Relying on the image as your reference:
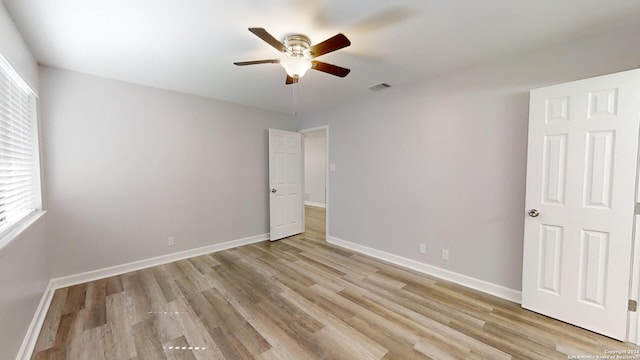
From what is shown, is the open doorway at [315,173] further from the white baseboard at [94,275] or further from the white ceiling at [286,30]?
the white ceiling at [286,30]

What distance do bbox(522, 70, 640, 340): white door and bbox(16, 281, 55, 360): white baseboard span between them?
409 centimetres

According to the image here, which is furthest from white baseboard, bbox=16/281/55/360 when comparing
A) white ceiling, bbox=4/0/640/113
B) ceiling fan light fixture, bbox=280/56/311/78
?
ceiling fan light fixture, bbox=280/56/311/78

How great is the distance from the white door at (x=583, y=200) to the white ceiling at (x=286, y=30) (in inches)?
23.6

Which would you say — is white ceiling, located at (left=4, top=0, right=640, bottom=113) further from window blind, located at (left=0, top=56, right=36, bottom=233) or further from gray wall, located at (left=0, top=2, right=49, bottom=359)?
window blind, located at (left=0, top=56, right=36, bottom=233)

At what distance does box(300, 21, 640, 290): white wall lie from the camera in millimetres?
2264

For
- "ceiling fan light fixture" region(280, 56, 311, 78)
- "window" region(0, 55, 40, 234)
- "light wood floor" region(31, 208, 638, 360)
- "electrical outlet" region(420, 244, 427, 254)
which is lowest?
"light wood floor" region(31, 208, 638, 360)

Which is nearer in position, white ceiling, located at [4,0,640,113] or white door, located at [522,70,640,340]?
white ceiling, located at [4,0,640,113]

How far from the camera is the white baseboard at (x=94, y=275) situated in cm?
178

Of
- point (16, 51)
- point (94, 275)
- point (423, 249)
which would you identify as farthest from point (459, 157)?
point (94, 275)

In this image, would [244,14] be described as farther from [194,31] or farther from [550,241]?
[550,241]

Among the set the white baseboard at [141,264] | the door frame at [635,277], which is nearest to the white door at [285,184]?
the white baseboard at [141,264]

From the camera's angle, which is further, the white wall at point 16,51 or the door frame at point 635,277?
Answer: the door frame at point 635,277

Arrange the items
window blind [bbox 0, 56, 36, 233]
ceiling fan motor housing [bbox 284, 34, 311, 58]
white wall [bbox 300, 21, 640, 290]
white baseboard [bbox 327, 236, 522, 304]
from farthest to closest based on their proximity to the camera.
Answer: white baseboard [bbox 327, 236, 522, 304] → white wall [bbox 300, 21, 640, 290] → ceiling fan motor housing [bbox 284, 34, 311, 58] → window blind [bbox 0, 56, 36, 233]

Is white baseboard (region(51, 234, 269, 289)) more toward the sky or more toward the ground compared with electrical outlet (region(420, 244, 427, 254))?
more toward the ground
